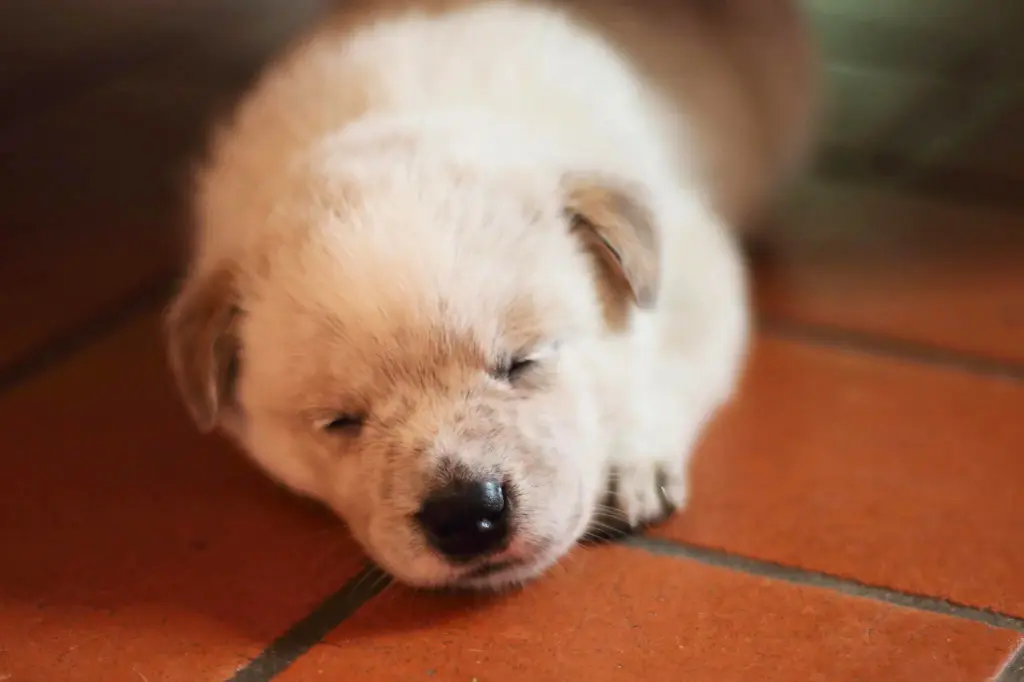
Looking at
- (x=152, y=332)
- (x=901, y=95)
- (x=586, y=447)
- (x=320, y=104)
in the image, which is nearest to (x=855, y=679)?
(x=586, y=447)

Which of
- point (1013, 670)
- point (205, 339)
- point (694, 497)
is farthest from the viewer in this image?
point (694, 497)

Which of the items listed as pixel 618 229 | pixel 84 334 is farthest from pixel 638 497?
pixel 84 334

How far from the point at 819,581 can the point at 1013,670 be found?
0.24 m

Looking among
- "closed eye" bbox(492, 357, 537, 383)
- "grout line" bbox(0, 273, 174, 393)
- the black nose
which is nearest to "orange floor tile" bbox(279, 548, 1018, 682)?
the black nose

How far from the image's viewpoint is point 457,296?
1.35 metres

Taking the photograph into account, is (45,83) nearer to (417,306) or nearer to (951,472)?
(417,306)

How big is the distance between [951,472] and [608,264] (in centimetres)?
54

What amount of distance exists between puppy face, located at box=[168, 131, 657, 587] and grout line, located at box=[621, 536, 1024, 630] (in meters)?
0.11

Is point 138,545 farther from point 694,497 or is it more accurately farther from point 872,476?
point 872,476

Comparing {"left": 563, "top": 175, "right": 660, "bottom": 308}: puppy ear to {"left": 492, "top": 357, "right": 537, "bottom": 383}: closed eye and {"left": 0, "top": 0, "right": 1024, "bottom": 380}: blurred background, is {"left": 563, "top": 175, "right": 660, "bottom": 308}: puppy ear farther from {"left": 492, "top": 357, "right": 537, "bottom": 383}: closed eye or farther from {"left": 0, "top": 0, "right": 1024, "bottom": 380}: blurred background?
{"left": 0, "top": 0, "right": 1024, "bottom": 380}: blurred background

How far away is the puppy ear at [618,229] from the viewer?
4.96 ft

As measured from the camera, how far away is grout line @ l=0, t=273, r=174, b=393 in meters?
2.10

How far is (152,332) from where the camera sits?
2203mm

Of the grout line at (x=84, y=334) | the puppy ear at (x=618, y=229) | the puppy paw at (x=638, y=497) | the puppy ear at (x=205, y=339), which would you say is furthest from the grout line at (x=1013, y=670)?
the grout line at (x=84, y=334)
